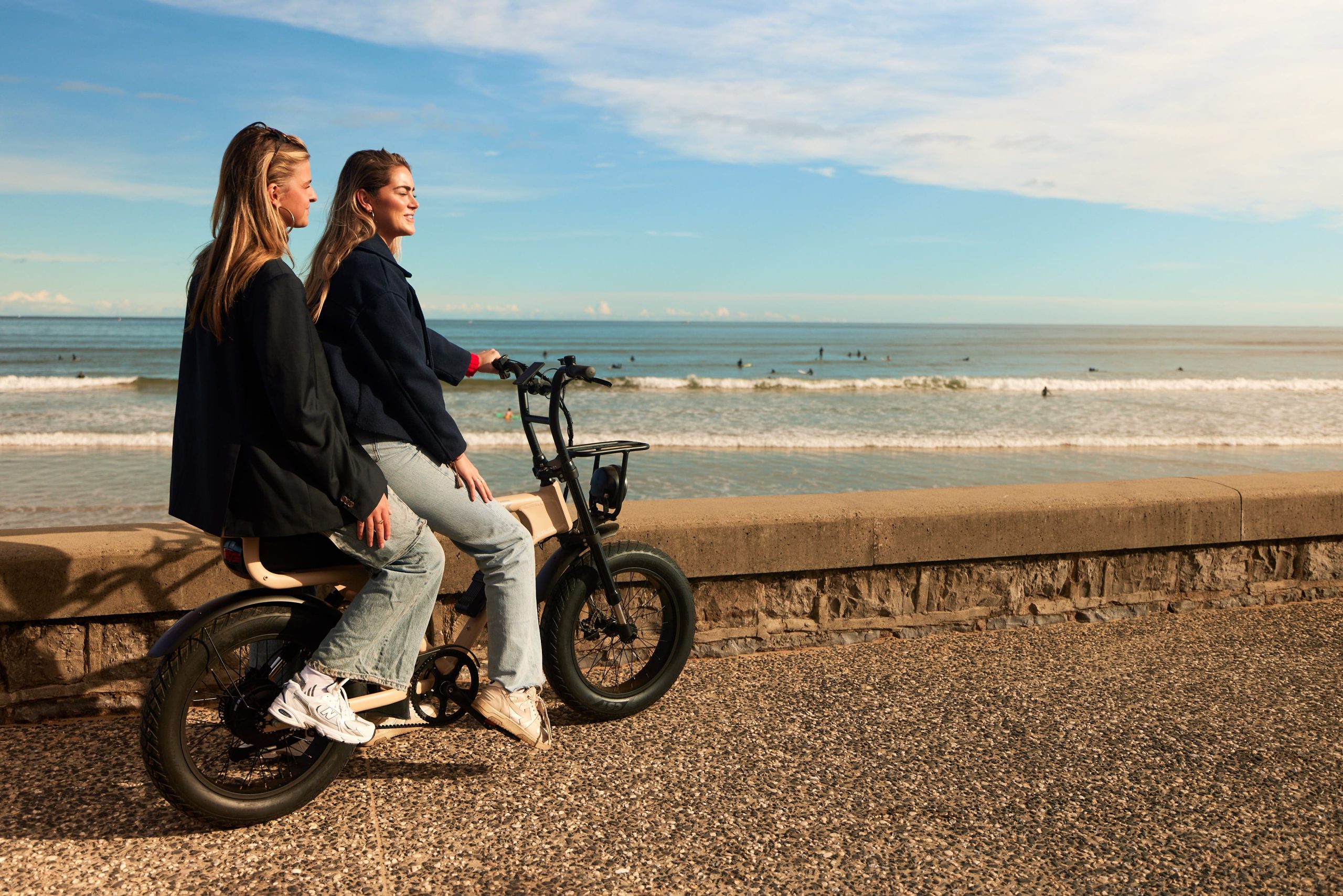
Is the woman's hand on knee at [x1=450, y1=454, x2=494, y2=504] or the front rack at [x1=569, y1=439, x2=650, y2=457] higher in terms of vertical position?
the front rack at [x1=569, y1=439, x2=650, y2=457]

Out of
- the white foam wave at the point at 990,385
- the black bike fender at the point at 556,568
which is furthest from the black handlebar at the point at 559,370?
the white foam wave at the point at 990,385

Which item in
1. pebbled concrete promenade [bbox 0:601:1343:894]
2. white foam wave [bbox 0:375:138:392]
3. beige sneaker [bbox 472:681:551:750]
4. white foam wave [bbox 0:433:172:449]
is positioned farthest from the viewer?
white foam wave [bbox 0:375:138:392]

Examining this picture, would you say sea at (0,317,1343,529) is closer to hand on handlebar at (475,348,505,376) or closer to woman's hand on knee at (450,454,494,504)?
hand on handlebar at (475,348,505,376)

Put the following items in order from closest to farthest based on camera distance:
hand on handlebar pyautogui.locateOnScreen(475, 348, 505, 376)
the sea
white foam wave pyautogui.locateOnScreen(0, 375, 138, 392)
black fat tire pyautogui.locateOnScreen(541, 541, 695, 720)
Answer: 1. hand on handlebar pyautogui.locateOnScreen(475, 348, 505, 376)
2. black fat tire pyautogui.locateOnScreen(541, 541, 695, 720)
3. the sea
4. white foam wave pyautogui.locateOnScreen(0, 375, 138, 392)

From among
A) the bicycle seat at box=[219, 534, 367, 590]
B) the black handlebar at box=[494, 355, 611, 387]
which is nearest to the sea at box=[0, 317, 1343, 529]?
the black handlebar at box=[494, 355, 611, 387]

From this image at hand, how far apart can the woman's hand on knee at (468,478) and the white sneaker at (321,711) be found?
640 mm

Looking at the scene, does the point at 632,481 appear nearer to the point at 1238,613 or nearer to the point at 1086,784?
the point at 1238,613

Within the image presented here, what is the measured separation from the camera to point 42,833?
2.49m

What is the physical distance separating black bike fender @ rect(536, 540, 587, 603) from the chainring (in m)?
0.34

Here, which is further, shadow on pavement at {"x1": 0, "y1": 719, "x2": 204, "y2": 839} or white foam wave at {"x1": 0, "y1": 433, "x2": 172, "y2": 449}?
white foam wave at {"x1": 0, "y1": 433, "x2": 172, "y2": 449}

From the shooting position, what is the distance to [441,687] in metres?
2.92

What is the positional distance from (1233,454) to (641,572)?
11619 mm

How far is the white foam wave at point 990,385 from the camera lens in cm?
2503

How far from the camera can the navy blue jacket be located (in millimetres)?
2521
